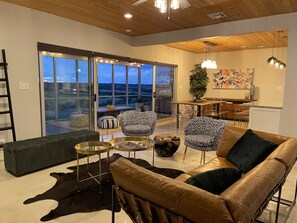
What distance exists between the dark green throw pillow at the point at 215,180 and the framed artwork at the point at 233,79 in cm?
764

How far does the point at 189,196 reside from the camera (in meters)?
1.08

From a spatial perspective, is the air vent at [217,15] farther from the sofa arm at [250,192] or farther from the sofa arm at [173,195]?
the sofa arm at [173,195]

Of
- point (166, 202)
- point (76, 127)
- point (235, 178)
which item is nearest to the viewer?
point (166, 202)

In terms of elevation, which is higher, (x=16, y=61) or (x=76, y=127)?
(x=16, y=61)

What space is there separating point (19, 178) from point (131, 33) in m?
4.37

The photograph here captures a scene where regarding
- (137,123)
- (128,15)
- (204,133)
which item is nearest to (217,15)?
(128,15)

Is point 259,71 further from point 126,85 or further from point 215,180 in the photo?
point 215,180

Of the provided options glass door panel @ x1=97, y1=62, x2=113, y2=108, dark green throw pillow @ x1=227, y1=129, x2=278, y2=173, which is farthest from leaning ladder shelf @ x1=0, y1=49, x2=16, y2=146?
dark green throw pillow @ x1=227, y1=129, x2=278, y2=173

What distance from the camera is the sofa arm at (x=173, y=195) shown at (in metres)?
0.99

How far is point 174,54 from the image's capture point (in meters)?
7.99

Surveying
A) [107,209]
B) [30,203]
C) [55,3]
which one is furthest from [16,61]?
[107,209]

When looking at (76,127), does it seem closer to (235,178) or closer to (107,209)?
(107,209)

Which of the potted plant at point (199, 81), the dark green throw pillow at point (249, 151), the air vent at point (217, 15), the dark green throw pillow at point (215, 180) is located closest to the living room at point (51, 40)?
the air vent at point (217, 15)

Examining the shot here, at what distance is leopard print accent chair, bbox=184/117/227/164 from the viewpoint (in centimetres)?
346
